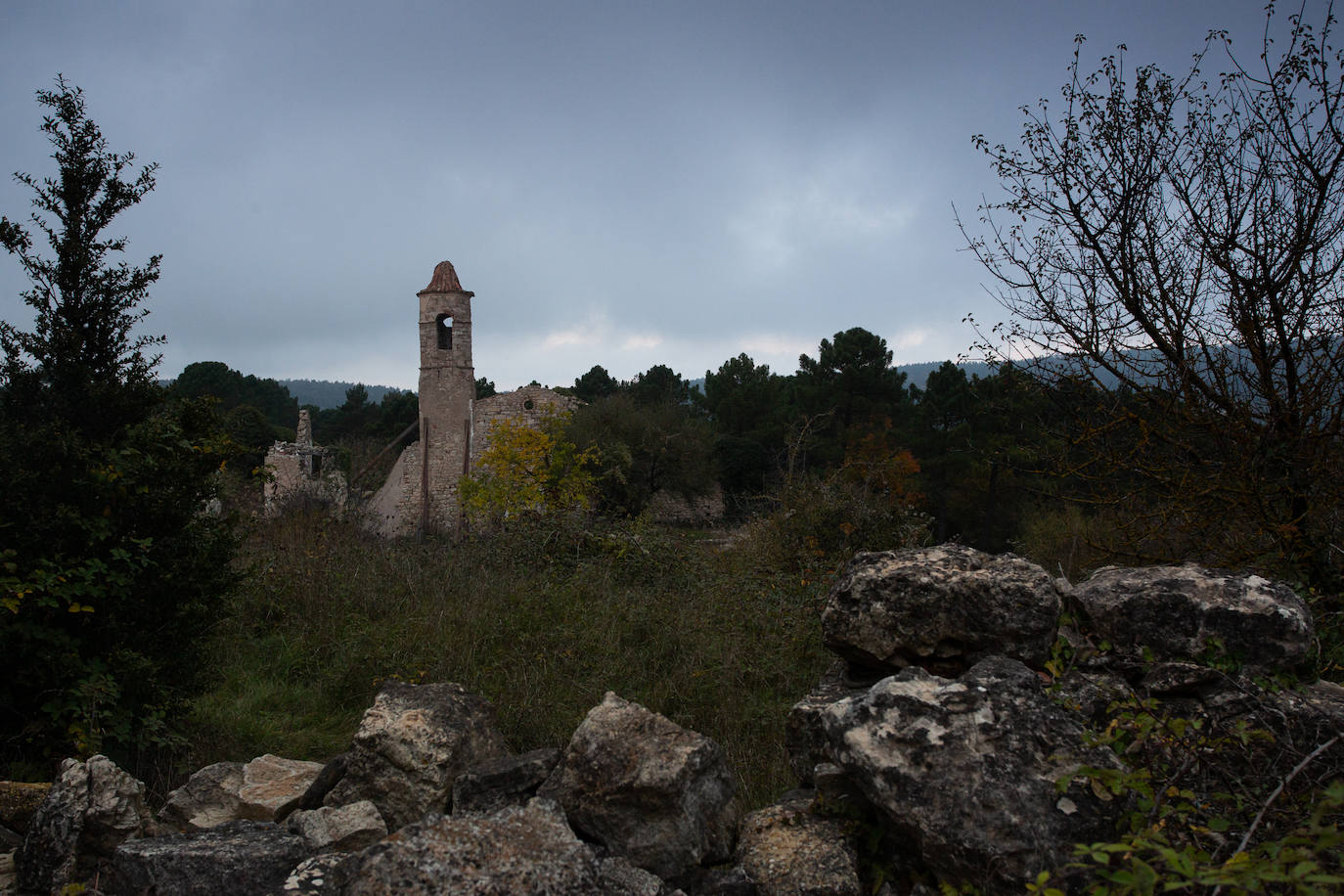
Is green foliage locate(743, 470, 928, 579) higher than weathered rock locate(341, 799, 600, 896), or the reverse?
green foliage locate(743, 470, 928, 579)

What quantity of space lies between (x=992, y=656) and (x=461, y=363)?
66.3 feet

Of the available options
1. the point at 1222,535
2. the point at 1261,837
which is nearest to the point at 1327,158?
the point at 1222,535

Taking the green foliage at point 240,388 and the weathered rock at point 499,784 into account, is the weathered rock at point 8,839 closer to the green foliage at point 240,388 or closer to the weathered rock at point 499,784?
the weathered rock at point 499,784

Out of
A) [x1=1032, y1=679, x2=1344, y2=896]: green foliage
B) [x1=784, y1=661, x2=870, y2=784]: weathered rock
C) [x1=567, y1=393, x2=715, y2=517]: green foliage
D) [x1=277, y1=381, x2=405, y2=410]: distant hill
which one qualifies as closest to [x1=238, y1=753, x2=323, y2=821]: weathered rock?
[x1=784, y1=661, x2=870, y2=784]: weathered rock

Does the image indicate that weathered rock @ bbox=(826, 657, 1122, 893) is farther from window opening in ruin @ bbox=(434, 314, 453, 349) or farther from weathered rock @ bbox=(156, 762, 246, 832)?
window opening in ruin @ bbox=(434, 314, 453, 349)

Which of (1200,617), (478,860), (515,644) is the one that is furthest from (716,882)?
(515,644)

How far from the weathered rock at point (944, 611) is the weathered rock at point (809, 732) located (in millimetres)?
214

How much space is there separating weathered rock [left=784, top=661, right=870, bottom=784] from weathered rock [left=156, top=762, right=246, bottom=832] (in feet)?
8.18

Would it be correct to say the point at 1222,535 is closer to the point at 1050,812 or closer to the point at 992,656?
the point at 992,656

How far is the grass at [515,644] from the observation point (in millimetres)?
4977

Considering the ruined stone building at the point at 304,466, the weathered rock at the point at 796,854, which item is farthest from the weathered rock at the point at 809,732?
the ruined stone building at the point at 304,466

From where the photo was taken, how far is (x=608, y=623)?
6.37 m

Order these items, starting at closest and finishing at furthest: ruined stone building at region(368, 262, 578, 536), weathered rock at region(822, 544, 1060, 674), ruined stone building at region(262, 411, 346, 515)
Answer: weathered rock at region(822, 544, 1060, 674) < ruined stone building at region(262, 411, 346, 515) < ruined stone building at region(368, 262, 578, 536)

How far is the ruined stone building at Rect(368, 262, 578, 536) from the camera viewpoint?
2152 cm
